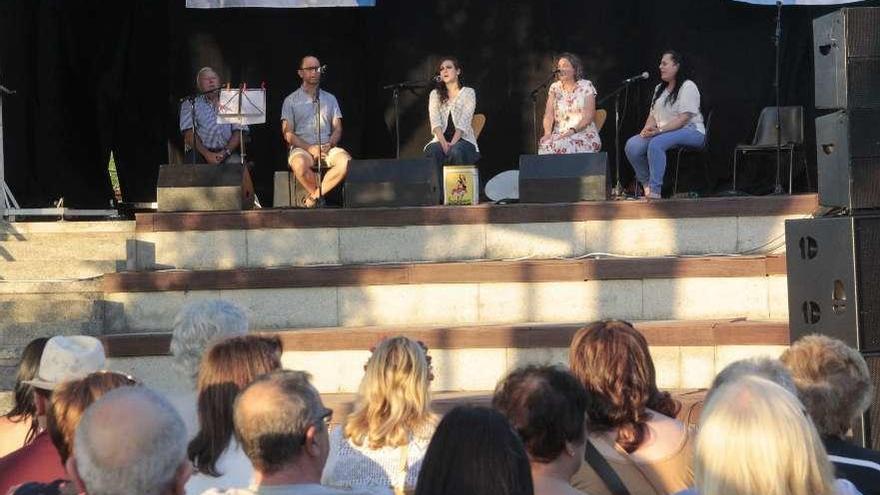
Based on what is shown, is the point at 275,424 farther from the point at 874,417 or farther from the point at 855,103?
the point at 855,103

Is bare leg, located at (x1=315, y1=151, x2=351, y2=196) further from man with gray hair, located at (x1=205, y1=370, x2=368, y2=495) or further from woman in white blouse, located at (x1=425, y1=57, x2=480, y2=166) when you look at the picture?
man with gray hair, located at (x1=205, y1=370, x2=368, y2=495)

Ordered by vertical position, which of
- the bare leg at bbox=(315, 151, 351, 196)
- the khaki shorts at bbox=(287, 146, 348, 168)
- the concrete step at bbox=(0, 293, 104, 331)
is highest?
the khaki shorts at bbox=(287, 146, 348, 168)

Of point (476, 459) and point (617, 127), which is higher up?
point (617, 127)

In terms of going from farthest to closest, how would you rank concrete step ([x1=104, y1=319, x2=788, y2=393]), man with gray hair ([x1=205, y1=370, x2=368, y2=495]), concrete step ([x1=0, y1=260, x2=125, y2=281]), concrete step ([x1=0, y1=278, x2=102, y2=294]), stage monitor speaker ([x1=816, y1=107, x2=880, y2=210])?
1. concrete step ([x1=0, y1=260, x2=125, y2=281])
2. concrete step ([x1=0, y1=278, x2=102, y2=294])
3. concrete step ([x1=104, y1=319, x2=788, y2=393])
4. stage monitor speaker ([x1=816, y1=107, x2=880, y2=210])
5. man with gray hair ([x1=205, y1=370, x2=368, y2=495])

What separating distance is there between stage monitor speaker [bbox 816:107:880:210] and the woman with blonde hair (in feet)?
8.77

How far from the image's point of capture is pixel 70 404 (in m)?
3.06

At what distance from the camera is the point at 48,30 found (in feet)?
33.8

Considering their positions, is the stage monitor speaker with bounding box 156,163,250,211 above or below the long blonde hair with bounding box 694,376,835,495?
above

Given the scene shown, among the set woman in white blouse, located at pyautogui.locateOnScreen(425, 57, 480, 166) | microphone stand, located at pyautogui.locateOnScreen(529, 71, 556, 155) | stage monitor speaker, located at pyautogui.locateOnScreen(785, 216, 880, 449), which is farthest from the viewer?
microphone stand, located at pyautogui.locateOnScreen(529, 71, 556, 155)

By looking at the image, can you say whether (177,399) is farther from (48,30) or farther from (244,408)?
(48,30)

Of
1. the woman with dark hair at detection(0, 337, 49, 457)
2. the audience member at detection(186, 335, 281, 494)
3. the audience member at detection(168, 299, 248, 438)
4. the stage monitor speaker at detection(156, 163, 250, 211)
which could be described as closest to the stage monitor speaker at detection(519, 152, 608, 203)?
the stage monitor speaker at detection(156, 163, 250, 211)

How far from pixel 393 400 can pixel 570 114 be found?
21.2ft

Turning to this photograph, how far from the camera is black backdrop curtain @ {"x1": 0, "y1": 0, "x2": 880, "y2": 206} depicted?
10.6 metres

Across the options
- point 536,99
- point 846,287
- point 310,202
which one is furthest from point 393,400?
point 536,99
